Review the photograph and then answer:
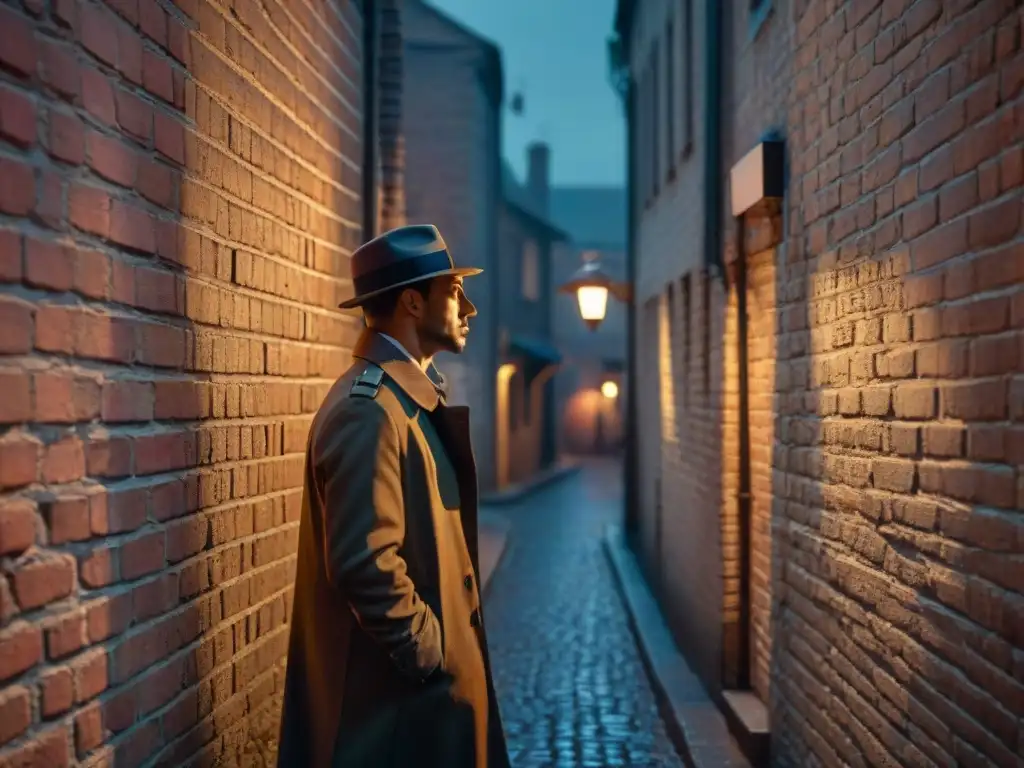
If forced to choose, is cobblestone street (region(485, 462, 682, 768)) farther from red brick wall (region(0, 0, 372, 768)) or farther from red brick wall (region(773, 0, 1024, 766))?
red brick wall (region(0, 0, 372, 768))

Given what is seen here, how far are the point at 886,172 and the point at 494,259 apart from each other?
62.9 feet

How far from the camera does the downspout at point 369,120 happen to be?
4.87m

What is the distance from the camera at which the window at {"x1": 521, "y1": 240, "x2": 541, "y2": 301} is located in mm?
26578

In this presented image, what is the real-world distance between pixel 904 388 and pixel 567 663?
539cm

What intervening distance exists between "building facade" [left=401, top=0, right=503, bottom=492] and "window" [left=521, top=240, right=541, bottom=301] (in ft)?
19.2

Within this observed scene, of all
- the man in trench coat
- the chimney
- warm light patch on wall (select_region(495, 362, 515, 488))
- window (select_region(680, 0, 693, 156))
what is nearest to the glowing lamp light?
window (select_region(680, 0, 693, 156))

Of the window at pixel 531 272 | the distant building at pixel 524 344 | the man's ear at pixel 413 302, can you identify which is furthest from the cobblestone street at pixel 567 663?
the window at pixel 531 272

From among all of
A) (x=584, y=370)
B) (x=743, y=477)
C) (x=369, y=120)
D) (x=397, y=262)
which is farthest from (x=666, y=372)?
(x=584, y=370)

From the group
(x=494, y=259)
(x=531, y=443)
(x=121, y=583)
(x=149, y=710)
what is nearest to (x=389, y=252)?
(x=121, y=583)

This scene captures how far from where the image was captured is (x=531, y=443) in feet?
88.0

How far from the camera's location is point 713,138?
683 centimetres

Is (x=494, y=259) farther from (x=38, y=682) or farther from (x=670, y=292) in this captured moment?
(x=38, y=682)

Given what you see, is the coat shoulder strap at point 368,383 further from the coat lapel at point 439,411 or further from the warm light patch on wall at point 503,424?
the warm light patch on wall at point 503,424

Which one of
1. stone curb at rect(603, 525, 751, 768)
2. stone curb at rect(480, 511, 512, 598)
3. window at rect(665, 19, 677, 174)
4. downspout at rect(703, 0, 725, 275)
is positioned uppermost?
window at rect(665, 19, 677, 174)
